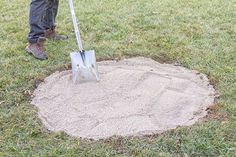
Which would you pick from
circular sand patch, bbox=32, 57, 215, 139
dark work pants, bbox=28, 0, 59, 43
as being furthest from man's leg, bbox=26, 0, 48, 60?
circular sand patch, bbox=32, 57, 215, 139

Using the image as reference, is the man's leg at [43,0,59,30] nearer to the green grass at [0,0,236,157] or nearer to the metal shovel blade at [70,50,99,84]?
the green grass at [0,0,236,157]

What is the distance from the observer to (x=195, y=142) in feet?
11.5

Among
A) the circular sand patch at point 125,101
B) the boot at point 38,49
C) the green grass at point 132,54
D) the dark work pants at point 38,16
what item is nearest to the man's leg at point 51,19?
the dark work pants at point 38,16

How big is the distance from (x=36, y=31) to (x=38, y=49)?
0.21 metres

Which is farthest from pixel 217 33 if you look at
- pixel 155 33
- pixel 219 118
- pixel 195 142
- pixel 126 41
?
pixel 195 142

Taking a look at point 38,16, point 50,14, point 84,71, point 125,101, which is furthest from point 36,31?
point 125,101

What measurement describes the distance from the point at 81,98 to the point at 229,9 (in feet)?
10.7

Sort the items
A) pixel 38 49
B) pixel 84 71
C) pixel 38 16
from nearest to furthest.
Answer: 1. pixel 84 71
2. pixel 38 16
3. pixel 38 49

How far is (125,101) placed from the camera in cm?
409

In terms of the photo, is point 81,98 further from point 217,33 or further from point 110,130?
point 217,33

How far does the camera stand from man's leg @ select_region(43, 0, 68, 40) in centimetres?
536

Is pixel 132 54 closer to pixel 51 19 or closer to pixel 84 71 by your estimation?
pixel 84 71

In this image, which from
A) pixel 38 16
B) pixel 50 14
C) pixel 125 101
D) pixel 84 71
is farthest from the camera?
pixel 50 14

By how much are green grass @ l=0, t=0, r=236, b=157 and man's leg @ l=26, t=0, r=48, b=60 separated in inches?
3.8
